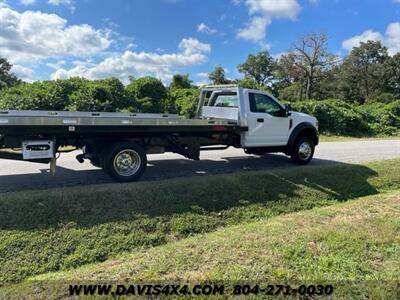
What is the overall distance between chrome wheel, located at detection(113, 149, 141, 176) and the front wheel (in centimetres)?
472

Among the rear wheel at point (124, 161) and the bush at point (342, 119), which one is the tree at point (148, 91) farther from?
the rear wheel at point (124, 161)

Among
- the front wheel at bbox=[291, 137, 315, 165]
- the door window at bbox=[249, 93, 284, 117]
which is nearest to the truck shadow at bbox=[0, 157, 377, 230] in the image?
the front wheel at bbox=[291, 137, 315, 165]

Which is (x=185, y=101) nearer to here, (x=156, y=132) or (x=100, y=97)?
(x=100, y=97)

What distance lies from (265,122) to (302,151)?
1.64 meters

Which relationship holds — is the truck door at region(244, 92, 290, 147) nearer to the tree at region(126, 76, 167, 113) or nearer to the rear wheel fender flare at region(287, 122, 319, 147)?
the rear wheel fender flare at region(287, 122, 319, 147)

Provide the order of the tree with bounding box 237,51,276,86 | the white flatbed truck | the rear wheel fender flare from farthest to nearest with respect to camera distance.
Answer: the tree with bounding box 237,51,276,86 < the rear wheel fender flare < the white flatbed truck

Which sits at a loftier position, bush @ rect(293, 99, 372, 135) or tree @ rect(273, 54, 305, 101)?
tree @ rect(273, 54, 305, 101)

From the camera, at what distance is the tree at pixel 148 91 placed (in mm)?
21109

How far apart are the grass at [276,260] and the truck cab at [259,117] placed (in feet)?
12.4

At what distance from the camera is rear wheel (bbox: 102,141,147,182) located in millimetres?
7504

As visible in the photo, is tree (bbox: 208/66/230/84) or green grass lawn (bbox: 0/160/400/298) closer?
green grass lawn (bbox: 0/160/400/298)

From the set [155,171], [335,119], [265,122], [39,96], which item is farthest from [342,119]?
[155,171]

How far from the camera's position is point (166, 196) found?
694 cm

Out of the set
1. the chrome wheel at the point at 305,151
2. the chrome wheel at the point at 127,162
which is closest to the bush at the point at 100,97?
the chrome wheel at the point at 127,162
